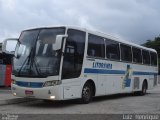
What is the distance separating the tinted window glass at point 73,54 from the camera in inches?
613

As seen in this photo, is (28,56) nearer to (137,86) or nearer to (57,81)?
(57,81)

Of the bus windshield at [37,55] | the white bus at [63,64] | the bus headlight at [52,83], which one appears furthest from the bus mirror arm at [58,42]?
the bus headlight at [52,83]

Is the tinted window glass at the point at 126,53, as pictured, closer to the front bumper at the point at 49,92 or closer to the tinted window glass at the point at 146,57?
the tinted window glass at the point at 146,57

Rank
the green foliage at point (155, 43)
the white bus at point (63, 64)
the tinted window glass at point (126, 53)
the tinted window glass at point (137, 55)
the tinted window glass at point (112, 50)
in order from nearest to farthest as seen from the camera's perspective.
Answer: the white bus at point (63, 64)
the tinted window glass at point (112, 50)
the tinted window glass at point (126, 53)
the tinted window glass at point (137, 55)
the green foliage at point (155, 43)

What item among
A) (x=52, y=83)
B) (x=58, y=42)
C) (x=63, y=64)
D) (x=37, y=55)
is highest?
(x=58, y=42)

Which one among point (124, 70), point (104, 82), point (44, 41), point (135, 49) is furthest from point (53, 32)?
point (135, 49)

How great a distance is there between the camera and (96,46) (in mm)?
18047

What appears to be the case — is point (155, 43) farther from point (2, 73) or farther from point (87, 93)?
point (87, 93)

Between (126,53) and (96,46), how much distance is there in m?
4.31

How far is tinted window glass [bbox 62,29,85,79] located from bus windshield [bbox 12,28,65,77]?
447 mm

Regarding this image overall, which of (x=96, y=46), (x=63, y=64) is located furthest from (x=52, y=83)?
(x=96, y=46)

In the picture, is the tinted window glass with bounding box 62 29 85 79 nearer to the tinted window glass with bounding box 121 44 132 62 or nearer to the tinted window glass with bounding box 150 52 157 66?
the tinted window glass with bounding box 121 44 132 62

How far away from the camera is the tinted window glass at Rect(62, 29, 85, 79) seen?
15.6 metres

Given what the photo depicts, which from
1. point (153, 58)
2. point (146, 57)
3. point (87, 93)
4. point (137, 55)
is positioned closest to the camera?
point (87, 93)
